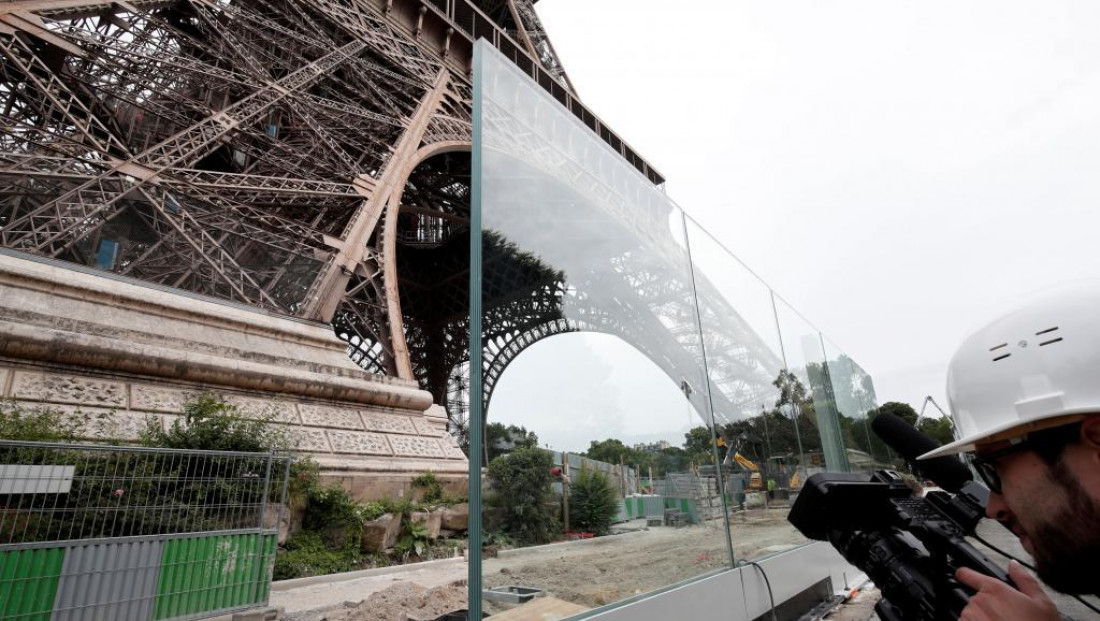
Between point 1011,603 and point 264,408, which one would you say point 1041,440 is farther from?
point 264,408

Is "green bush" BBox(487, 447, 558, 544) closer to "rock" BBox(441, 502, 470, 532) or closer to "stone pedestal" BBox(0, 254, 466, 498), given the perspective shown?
"stone pedestal" BBox(0, 254, 466, 498)

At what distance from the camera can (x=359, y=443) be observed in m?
6.46

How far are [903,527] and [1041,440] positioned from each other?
55 cm

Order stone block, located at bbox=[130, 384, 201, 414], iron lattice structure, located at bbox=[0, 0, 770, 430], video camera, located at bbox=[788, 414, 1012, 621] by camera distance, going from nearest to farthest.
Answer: video camera, located at bbox=[788, 414, 1012, 621] < stone block, located at bbox=[130, 384, 201, 414] < iron lattice structure, located at bbox=[0, 0, 770, 430]

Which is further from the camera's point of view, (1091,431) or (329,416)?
(329,416)

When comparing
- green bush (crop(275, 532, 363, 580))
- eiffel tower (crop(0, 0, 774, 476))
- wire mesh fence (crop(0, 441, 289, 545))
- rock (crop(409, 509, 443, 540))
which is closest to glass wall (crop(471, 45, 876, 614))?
eiffel tower (crop(0, 0, 774, 476))

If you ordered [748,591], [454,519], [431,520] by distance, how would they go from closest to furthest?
[748,591] → [431,520] → [454,519]

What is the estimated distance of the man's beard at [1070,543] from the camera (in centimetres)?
60

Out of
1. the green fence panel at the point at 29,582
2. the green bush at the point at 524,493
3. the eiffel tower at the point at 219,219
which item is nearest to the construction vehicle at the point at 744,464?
the eiffel tower at the point at 219,219

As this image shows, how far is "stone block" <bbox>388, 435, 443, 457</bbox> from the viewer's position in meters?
6.92

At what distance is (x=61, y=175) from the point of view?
5.93 meters

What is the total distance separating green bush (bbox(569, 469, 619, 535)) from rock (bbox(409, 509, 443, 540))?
4.91 m

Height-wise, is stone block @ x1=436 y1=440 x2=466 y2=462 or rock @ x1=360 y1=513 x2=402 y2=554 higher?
stone block @ x1=436 y1=440 x2=466 y2=462

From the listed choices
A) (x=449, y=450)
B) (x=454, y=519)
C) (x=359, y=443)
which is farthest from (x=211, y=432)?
(x=449, y=450)
